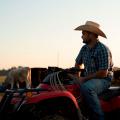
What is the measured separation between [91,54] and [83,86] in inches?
29.6

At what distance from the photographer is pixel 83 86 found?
6.84m

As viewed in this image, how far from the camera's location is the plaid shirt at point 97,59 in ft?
23.6

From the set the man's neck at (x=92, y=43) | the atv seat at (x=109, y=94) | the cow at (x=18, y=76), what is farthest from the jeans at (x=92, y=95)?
the cow at (x=18, y=76)

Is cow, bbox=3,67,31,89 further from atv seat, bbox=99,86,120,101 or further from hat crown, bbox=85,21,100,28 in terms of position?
atv seat, bbox=99,86,120,101

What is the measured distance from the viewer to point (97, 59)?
7266 mm

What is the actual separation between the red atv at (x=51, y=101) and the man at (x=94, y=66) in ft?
0.51

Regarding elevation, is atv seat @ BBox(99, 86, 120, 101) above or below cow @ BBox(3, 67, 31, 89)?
above

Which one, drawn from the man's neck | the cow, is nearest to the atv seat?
the man's neck

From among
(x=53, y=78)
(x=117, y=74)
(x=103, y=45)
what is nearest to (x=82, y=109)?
(x=53, y=78)

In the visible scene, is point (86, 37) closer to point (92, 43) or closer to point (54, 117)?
point (92, 43)

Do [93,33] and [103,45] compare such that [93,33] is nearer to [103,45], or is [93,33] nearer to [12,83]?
[103,45]

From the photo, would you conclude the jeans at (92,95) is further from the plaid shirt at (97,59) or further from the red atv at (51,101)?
the plaid shirt at (97,59)

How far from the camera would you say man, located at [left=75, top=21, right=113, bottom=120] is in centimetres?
682

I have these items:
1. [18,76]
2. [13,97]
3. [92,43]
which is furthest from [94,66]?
[18,76]
